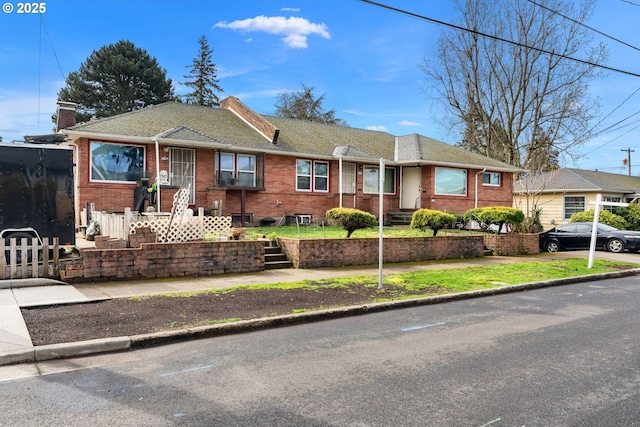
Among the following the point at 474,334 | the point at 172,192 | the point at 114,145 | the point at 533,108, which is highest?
the point at 533,108

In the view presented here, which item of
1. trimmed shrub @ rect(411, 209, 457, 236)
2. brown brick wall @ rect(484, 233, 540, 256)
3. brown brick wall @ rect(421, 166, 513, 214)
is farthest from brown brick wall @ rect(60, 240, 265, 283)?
brown brick wall @ rect(421, 166, 513, 214)

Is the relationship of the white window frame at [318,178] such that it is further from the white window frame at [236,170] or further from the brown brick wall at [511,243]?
the brown brick wall at [511,243]

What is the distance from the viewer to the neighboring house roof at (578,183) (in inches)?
1201

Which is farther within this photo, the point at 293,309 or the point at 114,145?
the point at 114,145

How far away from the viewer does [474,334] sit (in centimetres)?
651

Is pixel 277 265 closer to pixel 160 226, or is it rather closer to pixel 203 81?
pixel 160 226

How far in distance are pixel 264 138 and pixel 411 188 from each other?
345 inches

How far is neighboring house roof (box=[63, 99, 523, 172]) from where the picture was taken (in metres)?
17.7

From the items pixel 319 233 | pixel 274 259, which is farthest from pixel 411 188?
pixel 274 259

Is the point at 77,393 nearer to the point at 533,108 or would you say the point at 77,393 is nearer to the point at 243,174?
the point at 243,174

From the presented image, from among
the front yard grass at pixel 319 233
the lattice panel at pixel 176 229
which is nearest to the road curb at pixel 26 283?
the lattice panel at pixel 176 229

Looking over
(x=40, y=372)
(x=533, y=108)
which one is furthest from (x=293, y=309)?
(x=533, y=108)

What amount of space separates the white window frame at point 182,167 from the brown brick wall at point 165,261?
26.4ft

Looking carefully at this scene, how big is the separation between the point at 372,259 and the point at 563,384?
9.15 meters
